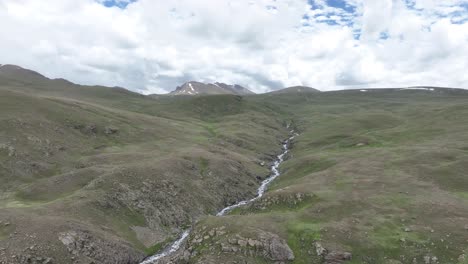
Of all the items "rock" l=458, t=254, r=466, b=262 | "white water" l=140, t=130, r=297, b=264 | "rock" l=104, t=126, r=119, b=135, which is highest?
"rock" l=104, t=126, r=119, b=135

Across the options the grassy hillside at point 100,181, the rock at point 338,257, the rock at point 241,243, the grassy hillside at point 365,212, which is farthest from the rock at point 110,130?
the rock at point 338,257

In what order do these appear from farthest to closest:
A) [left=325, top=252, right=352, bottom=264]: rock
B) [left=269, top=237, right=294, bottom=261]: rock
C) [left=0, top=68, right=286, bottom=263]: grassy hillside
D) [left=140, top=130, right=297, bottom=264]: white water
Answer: [left=140, top=130, right=297, bottom=264]: white water < [left=0, top=68, right=286, bottom=263]: grassy hillside < [left=269, top=237, right=294, bottom=261]: rock < [left=325, top=252, right=352, bottom=264]: rock

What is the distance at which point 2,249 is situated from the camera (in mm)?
50344

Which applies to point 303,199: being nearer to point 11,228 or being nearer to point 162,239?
point 162,239

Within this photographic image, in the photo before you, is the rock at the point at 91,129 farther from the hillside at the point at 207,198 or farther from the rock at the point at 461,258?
the rock at the point at 461,258

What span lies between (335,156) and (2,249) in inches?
3438

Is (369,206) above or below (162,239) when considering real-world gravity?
above

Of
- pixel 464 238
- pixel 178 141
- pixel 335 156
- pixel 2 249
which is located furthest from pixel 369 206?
pixel 178 141

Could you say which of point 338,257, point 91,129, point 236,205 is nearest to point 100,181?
point 236,205

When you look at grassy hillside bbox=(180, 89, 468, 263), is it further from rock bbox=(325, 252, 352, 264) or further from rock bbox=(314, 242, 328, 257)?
rock bbox=(325, 252, 352, 264)

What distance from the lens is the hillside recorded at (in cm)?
5466

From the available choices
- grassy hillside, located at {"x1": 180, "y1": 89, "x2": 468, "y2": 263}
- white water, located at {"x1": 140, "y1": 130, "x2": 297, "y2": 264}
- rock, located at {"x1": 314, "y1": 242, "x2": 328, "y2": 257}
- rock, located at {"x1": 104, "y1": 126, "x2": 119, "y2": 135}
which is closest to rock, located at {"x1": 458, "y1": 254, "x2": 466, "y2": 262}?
grassy hillside, located at {"x1": 180, "y1": 89, "x2": 468, "y2": 263}

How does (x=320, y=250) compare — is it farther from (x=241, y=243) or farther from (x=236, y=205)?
(x=236, y=205)

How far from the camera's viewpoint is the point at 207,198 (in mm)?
86125
